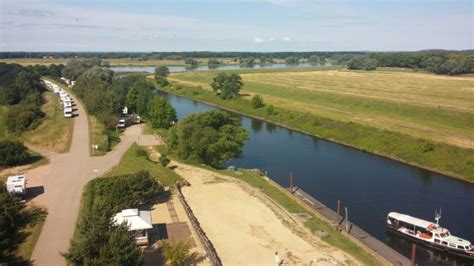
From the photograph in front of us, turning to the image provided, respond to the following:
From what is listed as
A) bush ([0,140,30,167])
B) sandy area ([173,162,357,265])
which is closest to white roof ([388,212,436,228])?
sandy area ([173,162,357,265])

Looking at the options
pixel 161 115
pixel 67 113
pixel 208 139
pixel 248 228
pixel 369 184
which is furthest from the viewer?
pixel 67 113

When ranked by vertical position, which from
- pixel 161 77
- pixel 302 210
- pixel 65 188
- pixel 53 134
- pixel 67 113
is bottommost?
pixel 302 210

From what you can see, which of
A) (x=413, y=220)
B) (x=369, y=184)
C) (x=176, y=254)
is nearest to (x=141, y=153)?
(x=369, y=184)

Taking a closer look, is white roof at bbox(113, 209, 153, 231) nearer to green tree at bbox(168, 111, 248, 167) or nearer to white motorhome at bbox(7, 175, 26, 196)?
white motorhome at bbox(7, 175, 26, 196)

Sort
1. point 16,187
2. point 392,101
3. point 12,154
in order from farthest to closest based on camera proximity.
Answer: point 392,101
point 12,154
point 16,187

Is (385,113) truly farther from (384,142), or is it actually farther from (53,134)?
(53,134)

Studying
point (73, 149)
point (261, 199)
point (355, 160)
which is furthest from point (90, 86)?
point (261, 199)

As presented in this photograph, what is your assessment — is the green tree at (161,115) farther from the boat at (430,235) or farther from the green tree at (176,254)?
the green tree at (176,254)
